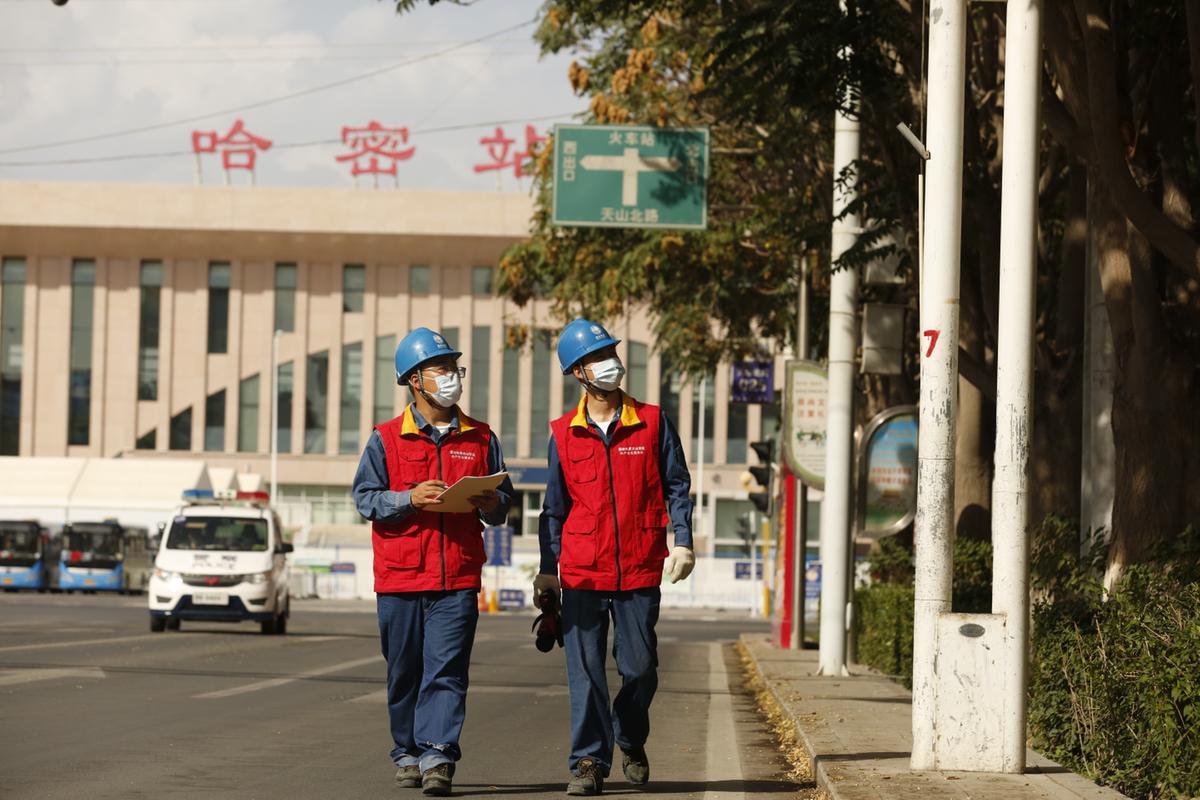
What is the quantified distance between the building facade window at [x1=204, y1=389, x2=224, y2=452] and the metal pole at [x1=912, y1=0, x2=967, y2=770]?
243 feet

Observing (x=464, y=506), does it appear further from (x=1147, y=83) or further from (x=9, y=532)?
(x=9, y=532)

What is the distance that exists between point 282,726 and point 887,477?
8129mm

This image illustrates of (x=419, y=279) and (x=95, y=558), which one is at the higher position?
(x=419, y=279)

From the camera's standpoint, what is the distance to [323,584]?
6644 cm

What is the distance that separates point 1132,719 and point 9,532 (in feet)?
178

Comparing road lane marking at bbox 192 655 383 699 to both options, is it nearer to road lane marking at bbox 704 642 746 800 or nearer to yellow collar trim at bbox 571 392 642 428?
road lane marking at bbox 704 642 746 800

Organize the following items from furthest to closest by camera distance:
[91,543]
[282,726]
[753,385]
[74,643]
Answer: [91,543]
[753,385]
[74,643]
[282,726]

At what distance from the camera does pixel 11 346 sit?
81500 mm

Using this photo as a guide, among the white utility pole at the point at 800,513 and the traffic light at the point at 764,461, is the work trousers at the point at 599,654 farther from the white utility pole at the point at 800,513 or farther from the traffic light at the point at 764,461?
the traffic light at the point at 764,461

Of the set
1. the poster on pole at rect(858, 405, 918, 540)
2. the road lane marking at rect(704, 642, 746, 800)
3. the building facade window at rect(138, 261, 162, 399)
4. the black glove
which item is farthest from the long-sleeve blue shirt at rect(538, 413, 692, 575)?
the building facade window at rect(138, 261, 162, 399)

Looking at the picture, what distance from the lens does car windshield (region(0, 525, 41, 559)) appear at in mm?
59125

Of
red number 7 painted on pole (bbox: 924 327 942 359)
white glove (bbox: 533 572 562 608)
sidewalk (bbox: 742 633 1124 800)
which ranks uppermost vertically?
red number 7 painted on pole (bbox: 924 327 942 359)

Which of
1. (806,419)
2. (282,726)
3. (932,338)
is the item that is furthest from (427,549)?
(806,419)

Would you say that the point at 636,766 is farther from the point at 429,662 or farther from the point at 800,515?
the point at 800,515
